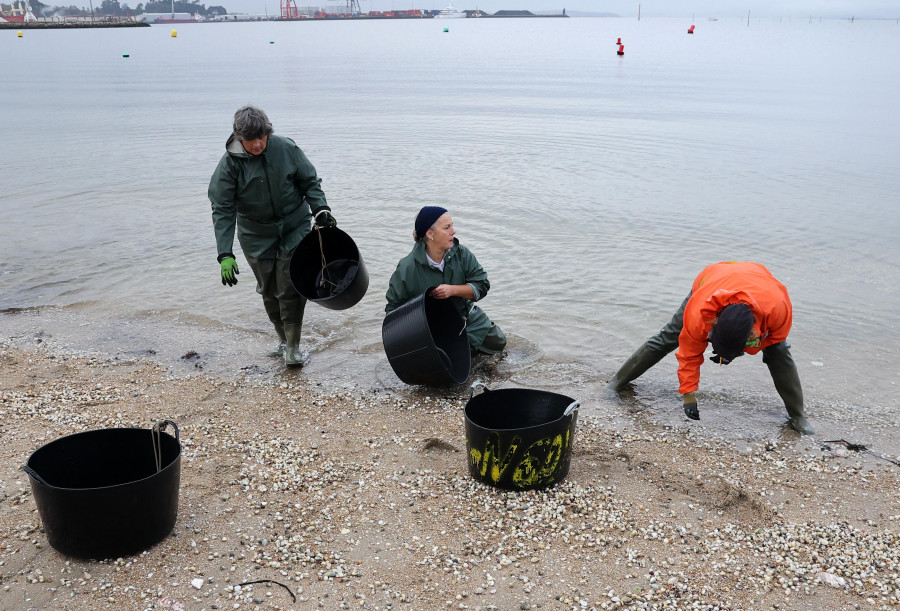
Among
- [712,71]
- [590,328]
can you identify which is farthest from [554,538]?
[712,71]

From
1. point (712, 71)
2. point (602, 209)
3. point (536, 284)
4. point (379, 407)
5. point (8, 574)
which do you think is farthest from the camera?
point (712, 71)

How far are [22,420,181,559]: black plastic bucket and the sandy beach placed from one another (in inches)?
4.7

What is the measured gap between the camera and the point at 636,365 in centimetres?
555

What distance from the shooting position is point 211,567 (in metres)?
3.46

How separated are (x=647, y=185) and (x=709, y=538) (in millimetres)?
10595

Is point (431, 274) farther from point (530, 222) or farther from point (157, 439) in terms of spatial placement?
point (530, 222)

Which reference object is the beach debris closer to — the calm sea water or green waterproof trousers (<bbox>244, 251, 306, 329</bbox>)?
the calm sea water

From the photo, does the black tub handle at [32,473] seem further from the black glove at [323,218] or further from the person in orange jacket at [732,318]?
the person in orange jacket at [732,318]

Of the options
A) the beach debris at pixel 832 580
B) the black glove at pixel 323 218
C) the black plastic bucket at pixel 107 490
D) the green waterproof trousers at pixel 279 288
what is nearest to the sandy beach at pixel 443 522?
the beach debris at pixel 832 580

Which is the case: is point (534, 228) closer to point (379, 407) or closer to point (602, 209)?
point (602, 209)

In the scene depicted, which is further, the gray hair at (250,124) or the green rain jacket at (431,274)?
the green rain jacket at (431,274)

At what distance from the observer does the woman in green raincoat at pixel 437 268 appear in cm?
532

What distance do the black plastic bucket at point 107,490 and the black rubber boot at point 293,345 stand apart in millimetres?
2449

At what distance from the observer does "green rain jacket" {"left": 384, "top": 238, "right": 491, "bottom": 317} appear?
5465mm
